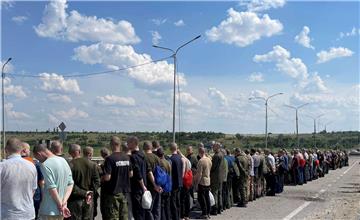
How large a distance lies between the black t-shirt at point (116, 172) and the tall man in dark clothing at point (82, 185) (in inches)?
17.8

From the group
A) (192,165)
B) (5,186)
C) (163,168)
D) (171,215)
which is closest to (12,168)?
(5,186)

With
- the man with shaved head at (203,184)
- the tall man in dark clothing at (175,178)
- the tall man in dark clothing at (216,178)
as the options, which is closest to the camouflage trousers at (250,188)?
the tall man in dark clothing at (216,178)

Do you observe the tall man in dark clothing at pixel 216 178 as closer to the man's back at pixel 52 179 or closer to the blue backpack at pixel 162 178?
the blue backpack at pixel 162 178

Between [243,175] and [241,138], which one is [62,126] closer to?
[243,175]

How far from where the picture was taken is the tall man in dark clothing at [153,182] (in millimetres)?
10039

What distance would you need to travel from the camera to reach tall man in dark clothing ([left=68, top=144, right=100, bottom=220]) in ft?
26.3

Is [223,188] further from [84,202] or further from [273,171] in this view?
[84,202]

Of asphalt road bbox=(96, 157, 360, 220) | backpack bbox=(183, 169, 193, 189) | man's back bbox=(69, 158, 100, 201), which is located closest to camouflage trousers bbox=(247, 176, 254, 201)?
asphalt road bbox=(96, 157, 360, 220)

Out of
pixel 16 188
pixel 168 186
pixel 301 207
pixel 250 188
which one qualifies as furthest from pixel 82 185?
pixel 250 188

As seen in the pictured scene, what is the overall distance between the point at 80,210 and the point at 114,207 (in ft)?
3.03

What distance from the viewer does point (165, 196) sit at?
10.8 metres

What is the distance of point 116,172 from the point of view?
8.88 metres

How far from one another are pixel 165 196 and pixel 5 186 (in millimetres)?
4929

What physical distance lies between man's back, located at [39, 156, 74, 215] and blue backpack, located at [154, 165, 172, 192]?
11.0 ft
